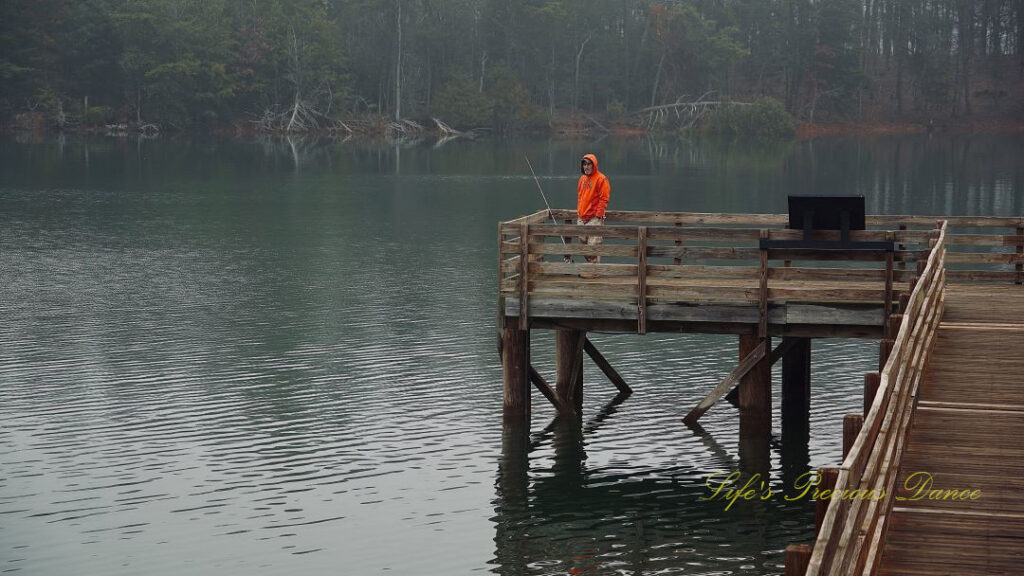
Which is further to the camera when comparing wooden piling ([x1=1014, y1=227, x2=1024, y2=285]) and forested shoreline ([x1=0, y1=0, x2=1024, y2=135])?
forested shoreline ([x1=0, y1=0, x2=1024, y2=135])

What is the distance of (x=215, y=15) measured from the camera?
4761 inches

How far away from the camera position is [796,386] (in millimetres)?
22203

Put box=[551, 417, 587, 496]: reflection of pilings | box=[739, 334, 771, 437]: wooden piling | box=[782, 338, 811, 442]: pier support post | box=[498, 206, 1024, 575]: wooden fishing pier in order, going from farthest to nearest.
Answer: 1. box=[782, 338, 811, 442]: pier support post
2. box=[739, 334, 771, 437]: wooden piling
3. box=[551, 417, 587, 496]: reflection of pilings
4. box=[498, 206, 1024, 575]: wooden fishing pier

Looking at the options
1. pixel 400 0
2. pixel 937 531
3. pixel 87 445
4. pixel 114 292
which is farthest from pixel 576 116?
pixel 937 531

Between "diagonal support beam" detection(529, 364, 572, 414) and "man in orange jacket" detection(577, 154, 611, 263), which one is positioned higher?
"man in orange jacket" detection(577, 154, 611, 263)

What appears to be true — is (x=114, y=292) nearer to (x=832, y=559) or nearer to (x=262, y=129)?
(x=832, y=559)

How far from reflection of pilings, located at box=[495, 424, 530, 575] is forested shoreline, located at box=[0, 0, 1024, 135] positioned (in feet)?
325

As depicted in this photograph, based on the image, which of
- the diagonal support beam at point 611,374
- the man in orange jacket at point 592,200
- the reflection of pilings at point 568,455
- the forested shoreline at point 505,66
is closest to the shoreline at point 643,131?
the forested shoreline at point 505,66

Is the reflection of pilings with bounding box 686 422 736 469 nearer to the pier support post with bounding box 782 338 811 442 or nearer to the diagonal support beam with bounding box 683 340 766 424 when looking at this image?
the diagonal support beam with bounding box 683 340 766 424

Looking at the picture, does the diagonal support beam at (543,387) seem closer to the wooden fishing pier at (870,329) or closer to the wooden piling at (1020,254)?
the wooden fishing pier at (870,329)

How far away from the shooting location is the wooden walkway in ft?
34.8

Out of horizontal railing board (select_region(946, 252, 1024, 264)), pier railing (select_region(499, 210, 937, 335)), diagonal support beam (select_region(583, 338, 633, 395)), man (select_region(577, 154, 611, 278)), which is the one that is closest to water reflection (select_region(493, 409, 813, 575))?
pier railing (select_region(499, 210, 937, 335))

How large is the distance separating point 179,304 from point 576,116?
101976 mm

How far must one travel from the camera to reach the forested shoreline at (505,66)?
116625mm
